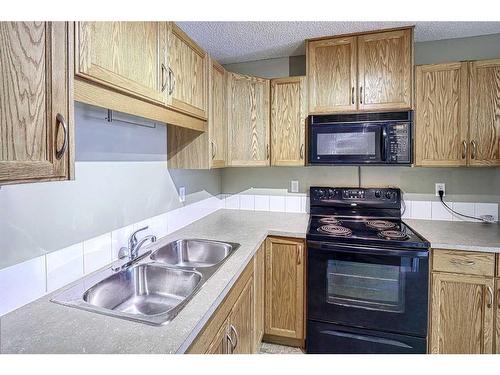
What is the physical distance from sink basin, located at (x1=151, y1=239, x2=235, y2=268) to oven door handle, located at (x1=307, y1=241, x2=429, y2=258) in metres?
0.61

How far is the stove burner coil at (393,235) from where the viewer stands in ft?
5.98

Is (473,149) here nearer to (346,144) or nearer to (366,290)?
(346,144)

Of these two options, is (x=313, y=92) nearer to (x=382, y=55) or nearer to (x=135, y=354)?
(x=382, y=55)

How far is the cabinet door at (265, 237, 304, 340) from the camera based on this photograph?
2008 millimetres

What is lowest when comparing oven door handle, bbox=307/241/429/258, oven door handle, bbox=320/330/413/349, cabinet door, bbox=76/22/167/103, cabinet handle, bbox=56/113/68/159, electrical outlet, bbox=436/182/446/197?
oven door handle, bbox=320/330/413/349

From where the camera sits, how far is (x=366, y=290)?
184cm

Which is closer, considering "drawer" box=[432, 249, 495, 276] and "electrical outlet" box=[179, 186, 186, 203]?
"drawer" box=[432, 249, 495, 276]

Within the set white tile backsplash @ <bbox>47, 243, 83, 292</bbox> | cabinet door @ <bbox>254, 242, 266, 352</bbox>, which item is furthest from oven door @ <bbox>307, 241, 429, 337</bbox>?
white tile backsplash @ <bbox>47, 243, 83, 292</bbox>

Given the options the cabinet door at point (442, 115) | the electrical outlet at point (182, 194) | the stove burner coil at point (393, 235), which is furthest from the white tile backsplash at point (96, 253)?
the cabinet door at point (442, 115)

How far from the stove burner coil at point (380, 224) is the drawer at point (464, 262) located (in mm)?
398

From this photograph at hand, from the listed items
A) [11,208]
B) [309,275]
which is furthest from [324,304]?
[11,208]

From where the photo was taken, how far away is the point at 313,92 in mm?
2176

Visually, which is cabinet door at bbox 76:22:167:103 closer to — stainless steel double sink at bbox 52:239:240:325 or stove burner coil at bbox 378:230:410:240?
stainless steel double sink at bbox 52:239:240:325

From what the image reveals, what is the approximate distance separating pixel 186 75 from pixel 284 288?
1.56 meters
